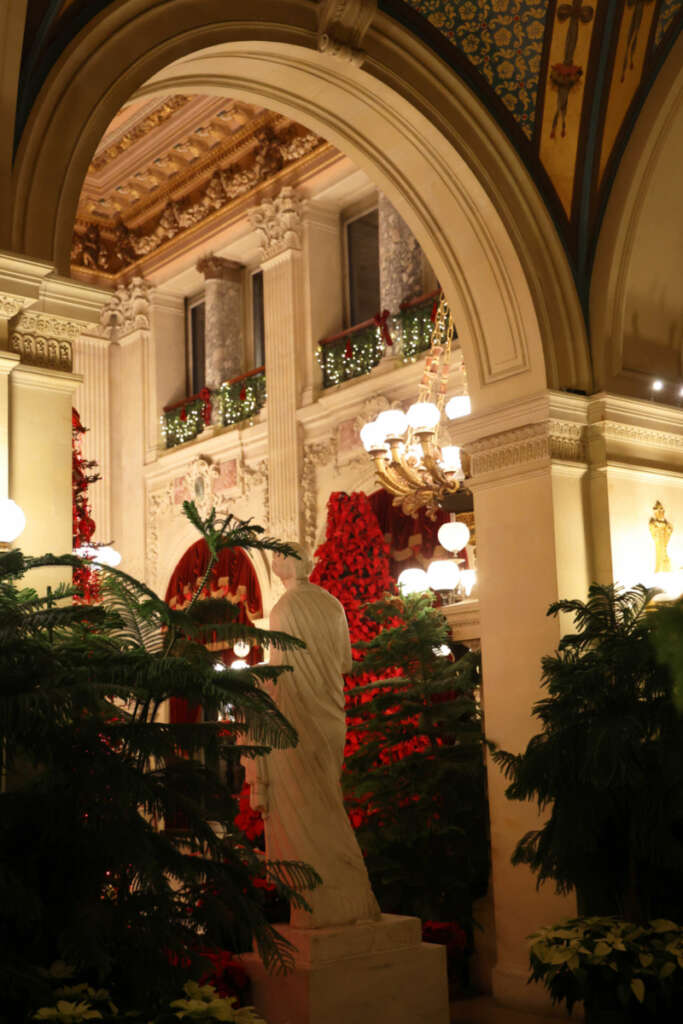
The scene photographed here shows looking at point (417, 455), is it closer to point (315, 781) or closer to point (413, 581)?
point (413, 581)

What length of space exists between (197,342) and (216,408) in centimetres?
178

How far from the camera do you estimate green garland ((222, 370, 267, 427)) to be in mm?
16047

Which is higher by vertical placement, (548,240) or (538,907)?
(548,240)

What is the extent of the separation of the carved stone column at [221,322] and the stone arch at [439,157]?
8573 millimetres

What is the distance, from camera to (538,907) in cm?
738

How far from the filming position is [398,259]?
14031 millimetres

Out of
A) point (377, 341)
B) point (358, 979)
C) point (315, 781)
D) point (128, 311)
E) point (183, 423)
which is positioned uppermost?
point (128, 311)

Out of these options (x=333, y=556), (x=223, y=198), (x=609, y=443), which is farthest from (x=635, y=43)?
(x=223, y=198)

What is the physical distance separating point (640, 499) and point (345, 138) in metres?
3.06

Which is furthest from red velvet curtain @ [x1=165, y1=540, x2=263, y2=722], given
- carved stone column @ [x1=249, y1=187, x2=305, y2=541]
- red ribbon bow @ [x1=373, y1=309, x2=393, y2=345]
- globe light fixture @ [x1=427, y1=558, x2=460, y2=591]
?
globe light fixture @ [x1=427, y1=558, x2=460, y2=591]

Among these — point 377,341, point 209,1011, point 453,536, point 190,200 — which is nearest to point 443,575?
point 453,536

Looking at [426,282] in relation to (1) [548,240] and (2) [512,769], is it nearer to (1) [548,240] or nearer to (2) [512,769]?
(1) [548,240]

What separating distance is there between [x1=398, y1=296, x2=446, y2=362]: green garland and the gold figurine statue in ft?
18.6

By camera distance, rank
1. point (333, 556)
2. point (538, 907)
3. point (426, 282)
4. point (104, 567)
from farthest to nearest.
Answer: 1. point (426, 282)
2. point (333, 556)
3. point (538, 907)
4. point (104, 567)
